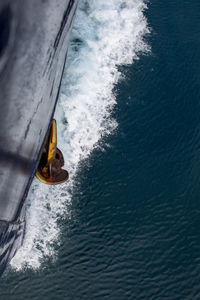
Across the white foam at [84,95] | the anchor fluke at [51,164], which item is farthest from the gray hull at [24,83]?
the white foam at [84,95]

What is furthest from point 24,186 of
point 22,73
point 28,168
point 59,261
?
point 59,261

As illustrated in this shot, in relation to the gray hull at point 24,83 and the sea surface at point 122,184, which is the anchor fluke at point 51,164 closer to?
the gray hull at point 24,83

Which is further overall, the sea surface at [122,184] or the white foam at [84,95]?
the white foam at [84,95]

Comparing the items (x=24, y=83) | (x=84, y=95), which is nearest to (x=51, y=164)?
(x=24, y=83)

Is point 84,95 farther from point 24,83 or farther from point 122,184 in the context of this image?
point 24,83

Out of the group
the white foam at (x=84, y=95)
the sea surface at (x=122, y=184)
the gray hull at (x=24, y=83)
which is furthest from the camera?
the white foam at (x=84, y=95)

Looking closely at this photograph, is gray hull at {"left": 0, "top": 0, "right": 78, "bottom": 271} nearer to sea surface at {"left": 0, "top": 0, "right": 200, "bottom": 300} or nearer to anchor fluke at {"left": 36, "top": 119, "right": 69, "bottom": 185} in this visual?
anchor fluke at {"left": 36, "top": 119, "right": 69, "bottom": 185}
